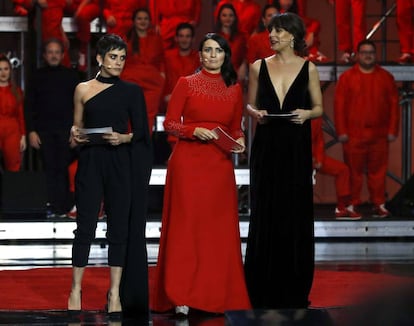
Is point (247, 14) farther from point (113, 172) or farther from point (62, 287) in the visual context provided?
point (113, 172)

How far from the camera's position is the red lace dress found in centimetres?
530

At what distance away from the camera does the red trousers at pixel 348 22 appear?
Result: 10.3 metres

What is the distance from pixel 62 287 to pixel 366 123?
14.6 feet

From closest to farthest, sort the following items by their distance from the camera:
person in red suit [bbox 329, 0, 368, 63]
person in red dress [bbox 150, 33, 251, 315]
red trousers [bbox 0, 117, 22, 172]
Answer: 1. person in red dress [bbox 150, 33, 251, 315]
2. red trousers [bbox 0, 117, 22, 172]
3. person in red suit [bbox 329, 0, 368, 63]

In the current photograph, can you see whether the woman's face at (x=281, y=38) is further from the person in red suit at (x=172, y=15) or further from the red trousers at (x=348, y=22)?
the red trousers at (x=348, y=22)

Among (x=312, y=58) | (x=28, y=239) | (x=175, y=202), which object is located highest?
A: (x=312, y=58)

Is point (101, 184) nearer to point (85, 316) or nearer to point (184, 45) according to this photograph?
point (85, 316)

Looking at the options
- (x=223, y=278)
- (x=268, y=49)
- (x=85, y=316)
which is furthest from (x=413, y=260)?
(x=85, y=316)

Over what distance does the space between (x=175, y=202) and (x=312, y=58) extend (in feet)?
17.3

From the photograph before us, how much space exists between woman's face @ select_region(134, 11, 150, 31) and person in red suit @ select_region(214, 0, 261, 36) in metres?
1.15

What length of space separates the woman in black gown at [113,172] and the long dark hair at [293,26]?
35.0 inches

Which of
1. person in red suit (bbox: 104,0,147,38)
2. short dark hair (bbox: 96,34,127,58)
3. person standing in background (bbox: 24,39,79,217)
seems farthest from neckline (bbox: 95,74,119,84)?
person in red suit (bbox: 104,0,147,38)

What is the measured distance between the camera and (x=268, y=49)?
30.4 ft

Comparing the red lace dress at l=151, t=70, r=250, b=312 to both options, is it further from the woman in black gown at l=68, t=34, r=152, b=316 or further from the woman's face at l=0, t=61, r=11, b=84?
the woman's face at l=0, t=61, r=11, b=84
